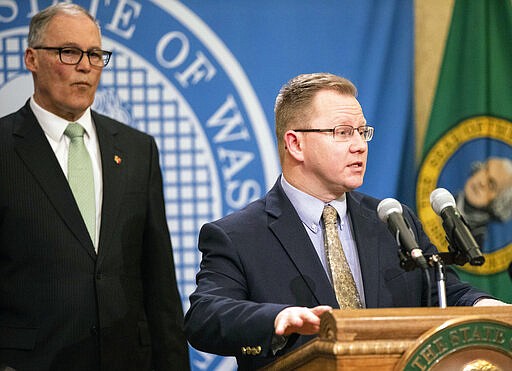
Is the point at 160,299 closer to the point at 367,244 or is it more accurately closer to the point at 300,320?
the point at 367,244

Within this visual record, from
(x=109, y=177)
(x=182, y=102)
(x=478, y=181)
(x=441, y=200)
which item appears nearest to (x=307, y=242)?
(x=441, y=200)

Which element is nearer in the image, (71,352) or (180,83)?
(71,352)

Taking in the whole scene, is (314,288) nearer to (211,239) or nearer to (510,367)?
(211,239)

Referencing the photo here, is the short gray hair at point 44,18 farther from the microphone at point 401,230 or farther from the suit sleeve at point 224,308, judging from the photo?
the microphone at point 401,230

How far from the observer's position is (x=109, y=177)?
125 inches

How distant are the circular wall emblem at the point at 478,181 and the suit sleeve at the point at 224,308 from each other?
171 cm

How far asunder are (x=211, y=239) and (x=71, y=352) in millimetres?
649

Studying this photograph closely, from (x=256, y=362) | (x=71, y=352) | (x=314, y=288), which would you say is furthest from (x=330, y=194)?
(x=71, y=352)

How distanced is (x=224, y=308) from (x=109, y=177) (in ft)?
2.97

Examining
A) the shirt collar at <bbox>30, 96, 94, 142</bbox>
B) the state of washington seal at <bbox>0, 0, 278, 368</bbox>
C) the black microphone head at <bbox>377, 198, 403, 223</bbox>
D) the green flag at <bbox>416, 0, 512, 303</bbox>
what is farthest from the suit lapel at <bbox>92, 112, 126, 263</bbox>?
the green flag at <bbox>416, 0, 512, 303</bbox>

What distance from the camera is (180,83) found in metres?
4.19

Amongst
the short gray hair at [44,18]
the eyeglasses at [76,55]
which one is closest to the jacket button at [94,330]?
the eyeglasses at [76,55]

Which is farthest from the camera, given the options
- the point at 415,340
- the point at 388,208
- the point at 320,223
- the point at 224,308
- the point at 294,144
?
the point at 294,144

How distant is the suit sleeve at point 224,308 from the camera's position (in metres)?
2.28
